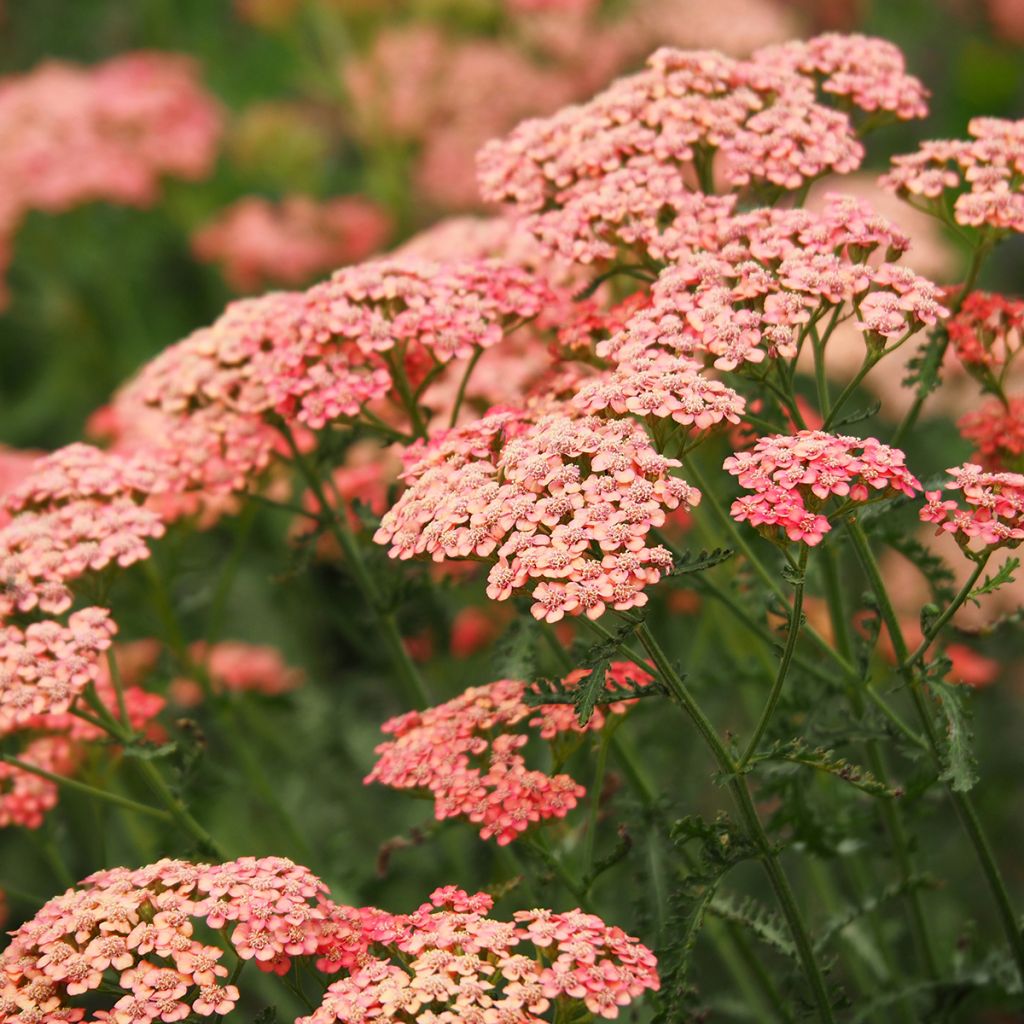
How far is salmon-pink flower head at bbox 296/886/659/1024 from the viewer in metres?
2.11

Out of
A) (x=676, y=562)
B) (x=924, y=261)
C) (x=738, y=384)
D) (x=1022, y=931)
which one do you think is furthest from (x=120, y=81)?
(x=1022, y=931)

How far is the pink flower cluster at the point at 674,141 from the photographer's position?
3.01 metres

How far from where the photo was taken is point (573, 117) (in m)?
3.27

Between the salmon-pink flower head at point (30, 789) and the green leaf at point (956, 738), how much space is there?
1.95 m

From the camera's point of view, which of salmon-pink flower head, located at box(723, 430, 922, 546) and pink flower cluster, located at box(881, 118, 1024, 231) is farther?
pink flower cluster, located at box(881, 118, 1024, 231)

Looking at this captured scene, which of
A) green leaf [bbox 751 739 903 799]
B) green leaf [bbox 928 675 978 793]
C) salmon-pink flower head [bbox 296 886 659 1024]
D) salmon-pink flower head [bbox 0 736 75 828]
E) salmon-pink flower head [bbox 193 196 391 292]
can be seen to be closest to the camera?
salmon-pink flower head [bbox 296 886 659 1024]

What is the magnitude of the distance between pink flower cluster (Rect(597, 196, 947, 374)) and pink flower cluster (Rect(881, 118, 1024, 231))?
8.2 inches

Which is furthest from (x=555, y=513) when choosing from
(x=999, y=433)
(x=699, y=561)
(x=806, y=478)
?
(x=999, y=433)

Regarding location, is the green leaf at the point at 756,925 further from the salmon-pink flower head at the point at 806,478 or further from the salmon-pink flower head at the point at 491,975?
the salmon-pink flower head at the point at 806,478

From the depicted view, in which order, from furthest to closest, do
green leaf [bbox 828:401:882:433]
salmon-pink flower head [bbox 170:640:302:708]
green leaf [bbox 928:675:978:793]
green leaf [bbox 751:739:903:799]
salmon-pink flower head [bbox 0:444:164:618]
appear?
salmon-pink flower head [bbox 170:640:302:708], salmon-pink flower head [bbox 0:444:164:618], green leaf [bbox 828:401:882:433], green leaf [bbox 928:675:978:793], green leaf [bbox 751:739:903:799]

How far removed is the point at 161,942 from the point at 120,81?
5.55 meters

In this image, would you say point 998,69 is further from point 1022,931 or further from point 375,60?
point 1022,931

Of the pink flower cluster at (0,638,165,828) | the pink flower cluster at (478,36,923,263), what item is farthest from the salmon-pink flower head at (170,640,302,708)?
the pink flower cluster at (478,36,923,263)

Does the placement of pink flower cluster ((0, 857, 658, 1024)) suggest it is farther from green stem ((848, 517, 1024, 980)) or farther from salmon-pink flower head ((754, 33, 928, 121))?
salmon-pink flower head ((754, 33, 928, 121))
